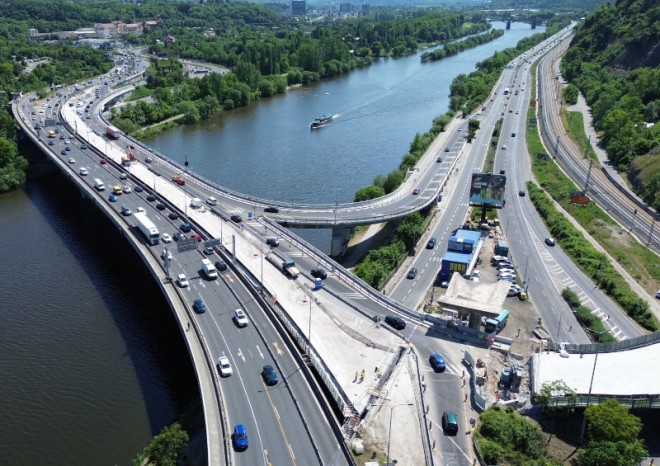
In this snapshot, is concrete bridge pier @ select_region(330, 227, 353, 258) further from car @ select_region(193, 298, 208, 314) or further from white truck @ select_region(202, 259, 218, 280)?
car @ select_region(193, 298, 208, 314)

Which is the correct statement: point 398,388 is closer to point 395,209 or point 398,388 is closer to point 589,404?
point 589,404

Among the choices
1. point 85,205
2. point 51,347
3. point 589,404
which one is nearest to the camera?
point 589,404

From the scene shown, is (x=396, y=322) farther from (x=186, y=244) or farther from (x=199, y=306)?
(x=186, y=244)

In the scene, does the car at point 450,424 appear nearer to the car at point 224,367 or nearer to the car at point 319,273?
the car at point 224,367

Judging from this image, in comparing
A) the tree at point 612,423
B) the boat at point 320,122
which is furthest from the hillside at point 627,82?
the boat at point 320,122

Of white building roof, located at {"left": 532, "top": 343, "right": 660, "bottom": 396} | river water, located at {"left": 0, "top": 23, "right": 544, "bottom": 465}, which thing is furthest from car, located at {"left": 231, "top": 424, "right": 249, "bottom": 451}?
white building roof, located at {"left": 532, "top": 343, "right": 660, "bottom": 396}

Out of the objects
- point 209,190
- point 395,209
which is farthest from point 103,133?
point 395,209
